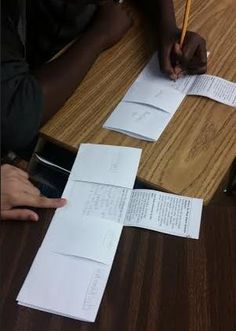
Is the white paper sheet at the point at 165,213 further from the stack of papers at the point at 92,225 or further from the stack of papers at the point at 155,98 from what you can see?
the stack of papers at the point at 155,98

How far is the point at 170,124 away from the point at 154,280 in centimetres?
41

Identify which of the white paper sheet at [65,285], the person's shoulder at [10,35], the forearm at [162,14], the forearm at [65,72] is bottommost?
the white paper sheet at [65,285]

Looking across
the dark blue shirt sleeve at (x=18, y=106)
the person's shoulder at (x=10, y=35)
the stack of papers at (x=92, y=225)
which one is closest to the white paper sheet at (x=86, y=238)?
the stack of papers at (x=92, y=225)

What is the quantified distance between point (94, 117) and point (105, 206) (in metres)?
0.26

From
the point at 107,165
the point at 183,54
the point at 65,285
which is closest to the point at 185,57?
the point at 183,54

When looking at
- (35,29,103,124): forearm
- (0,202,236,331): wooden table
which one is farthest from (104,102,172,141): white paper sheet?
(0,202,236,331): wooden table

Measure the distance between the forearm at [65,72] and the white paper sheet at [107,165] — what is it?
0.14 metres

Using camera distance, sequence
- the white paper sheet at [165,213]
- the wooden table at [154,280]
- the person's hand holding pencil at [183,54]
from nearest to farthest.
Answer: the wooden table at [154,280] → the white paper sheet at [165,213] → the person's hand holding pencil at [183,54]

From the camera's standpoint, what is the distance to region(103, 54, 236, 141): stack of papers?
1.11 m

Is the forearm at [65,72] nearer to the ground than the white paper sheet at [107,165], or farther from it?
farther from it

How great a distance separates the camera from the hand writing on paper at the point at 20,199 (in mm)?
940

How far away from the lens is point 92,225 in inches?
37.3

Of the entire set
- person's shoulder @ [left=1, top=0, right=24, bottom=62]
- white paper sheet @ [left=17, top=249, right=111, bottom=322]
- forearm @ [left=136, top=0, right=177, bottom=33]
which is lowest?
white paper sheet @ [left=17, top=249, right=111, bottom=322]

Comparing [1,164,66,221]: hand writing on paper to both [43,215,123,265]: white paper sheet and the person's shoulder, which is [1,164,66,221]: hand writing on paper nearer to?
[43,215,123,265]: white paper sheet
